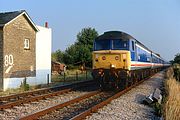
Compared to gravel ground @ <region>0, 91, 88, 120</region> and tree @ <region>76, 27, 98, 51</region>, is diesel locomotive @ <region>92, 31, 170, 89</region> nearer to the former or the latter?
gravel ground @ <region>0, 91, 88, 120</region>

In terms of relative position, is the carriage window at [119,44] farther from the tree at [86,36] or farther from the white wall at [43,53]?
the tree at [86,36]

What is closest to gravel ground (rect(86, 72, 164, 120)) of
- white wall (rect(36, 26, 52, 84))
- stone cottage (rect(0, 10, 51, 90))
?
stone cottage (rect(0, 10, 51, 90))

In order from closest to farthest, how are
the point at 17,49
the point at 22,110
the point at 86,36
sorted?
the point at 22,110 → the point at 17,49 → the point at 86,36

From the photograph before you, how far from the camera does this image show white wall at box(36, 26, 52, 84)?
24.7 meters

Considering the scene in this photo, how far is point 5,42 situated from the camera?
65.0 feet

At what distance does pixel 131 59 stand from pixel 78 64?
3972 centimetres

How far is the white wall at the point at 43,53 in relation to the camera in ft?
81.1

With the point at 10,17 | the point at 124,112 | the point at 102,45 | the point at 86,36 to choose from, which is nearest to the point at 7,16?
the point at 10,17

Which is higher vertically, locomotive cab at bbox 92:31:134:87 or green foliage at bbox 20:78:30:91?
locomotive cab at bbox 92:31:134:87

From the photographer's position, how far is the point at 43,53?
84.6 ft

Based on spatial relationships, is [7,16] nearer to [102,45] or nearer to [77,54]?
[102,45]

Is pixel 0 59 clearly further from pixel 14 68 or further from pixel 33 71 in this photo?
pixel 33 71

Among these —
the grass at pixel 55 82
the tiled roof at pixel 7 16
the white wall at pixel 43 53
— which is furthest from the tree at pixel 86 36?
the tiled roof at pixel 7 16

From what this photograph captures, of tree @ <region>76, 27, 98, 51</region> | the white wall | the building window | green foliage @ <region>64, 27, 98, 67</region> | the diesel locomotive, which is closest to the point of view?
the diesel locomotive
